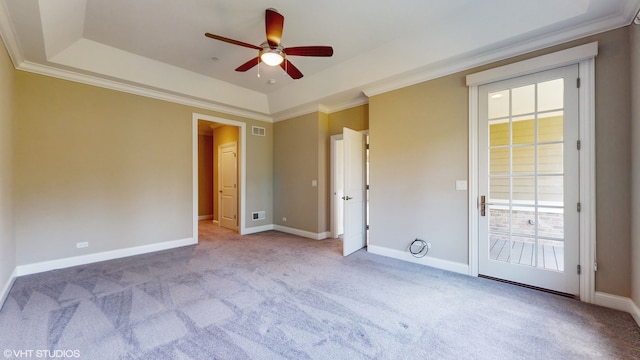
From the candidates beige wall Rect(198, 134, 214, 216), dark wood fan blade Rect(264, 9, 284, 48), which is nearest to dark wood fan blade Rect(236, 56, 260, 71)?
dark wood fan blade Rect(264, 9, 284, 48)

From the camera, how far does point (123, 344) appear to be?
1.86 meters

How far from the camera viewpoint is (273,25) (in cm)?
249

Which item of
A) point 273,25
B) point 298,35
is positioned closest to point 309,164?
point 298,35

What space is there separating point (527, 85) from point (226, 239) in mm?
5425

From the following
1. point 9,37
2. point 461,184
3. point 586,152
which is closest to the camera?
point 586,152

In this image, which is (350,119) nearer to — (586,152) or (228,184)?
(586,152)

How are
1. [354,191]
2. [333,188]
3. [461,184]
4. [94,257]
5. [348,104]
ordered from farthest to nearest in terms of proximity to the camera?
[333,188]
[348,104]
[354,191]
[94,257]
[461,184]

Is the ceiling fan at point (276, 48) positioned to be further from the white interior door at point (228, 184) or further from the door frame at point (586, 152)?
the white interior door at point (228, 184)

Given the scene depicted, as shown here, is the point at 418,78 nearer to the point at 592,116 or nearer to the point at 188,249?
the point at 592,116

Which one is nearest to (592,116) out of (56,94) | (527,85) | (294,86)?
(527,85)

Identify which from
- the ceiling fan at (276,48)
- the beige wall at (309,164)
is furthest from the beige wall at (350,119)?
the ceiling fan at (276,48)

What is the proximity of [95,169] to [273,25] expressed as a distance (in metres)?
3.52

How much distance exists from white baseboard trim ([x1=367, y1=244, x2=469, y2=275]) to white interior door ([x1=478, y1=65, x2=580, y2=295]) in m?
0.26

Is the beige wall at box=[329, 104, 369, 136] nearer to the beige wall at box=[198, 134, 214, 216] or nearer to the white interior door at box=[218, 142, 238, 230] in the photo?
the white interior door at box=[218, 142, 238, 230]
